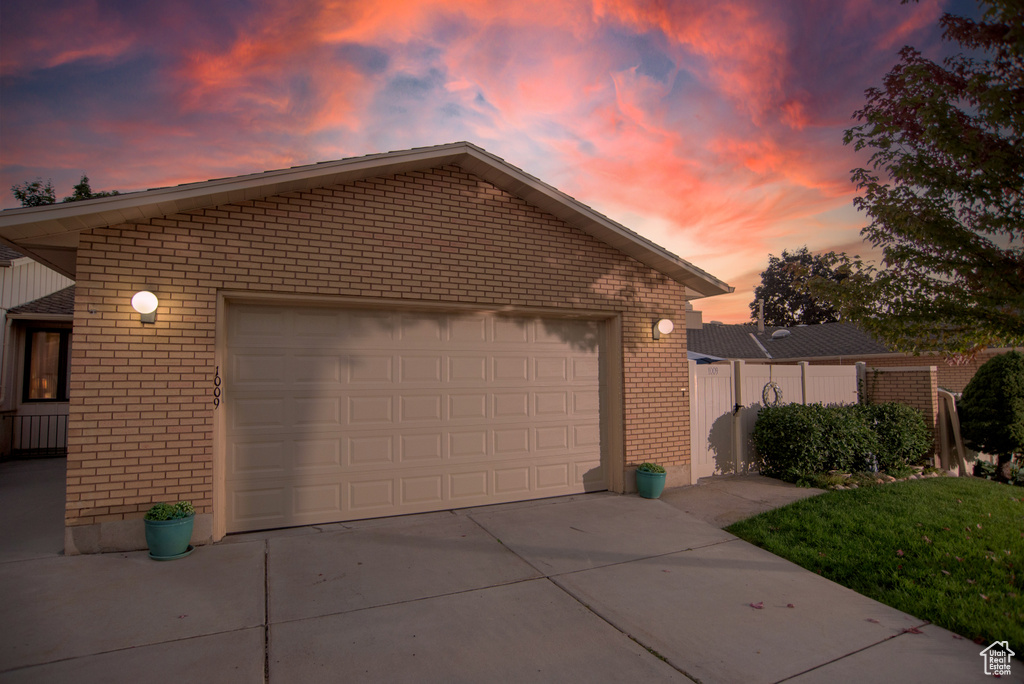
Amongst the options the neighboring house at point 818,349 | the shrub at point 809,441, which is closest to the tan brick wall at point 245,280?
the shrub at point 809,441

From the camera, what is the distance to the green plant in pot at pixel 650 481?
22.6 ft

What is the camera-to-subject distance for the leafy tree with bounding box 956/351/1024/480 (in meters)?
9.27

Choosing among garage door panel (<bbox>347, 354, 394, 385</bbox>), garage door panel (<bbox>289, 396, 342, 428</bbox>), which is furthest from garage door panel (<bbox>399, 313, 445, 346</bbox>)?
garage door panel (<bbox>289, 396, 342, 428</bbox>)

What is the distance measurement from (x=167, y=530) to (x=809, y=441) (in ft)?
28.8

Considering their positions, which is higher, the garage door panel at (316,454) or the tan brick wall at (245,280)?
the tan brick wall at (245,280)

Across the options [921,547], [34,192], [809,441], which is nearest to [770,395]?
[809,441]

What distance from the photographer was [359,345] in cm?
593

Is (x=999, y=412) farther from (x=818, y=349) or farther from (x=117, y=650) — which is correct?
(x=117, y=650)

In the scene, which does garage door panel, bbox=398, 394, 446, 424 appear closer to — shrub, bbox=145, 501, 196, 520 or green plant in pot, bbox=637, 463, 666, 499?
shrub, bbox=145, 501, 196, 520

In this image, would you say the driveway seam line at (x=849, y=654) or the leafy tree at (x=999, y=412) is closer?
the driveway seam line at (x=849, y=654)

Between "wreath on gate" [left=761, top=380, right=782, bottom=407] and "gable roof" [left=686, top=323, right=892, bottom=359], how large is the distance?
913 cm

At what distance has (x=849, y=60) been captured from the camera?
6891mm

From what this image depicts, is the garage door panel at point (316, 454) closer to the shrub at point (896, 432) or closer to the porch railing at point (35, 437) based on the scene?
the shrub at point (896, 432)

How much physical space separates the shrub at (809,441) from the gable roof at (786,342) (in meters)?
9.44
